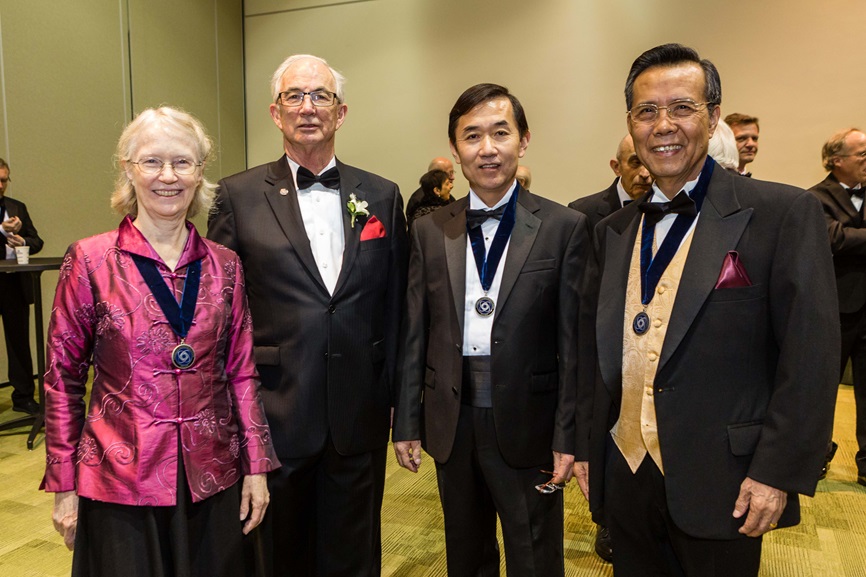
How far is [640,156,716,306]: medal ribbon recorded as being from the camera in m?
1.43

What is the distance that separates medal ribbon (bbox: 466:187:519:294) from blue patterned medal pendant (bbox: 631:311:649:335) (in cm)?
48

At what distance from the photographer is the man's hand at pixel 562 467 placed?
1.74 metres

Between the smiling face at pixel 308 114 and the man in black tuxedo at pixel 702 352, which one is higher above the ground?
the smiling face at pixel 308 114

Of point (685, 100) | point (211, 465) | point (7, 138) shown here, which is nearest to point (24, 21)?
point (7, 138)

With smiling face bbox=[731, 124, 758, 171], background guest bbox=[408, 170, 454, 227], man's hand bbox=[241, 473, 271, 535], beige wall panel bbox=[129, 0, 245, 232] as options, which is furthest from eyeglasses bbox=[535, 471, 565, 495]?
beige wall panel bbox=[129, 0, 245, 232]

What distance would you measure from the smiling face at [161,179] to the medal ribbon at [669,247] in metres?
1.14

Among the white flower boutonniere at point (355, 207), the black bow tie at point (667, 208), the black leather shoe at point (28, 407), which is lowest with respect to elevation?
the black leather shoe at point (28, 407)

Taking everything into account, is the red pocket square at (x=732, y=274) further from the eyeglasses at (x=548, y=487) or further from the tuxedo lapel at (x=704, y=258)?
the eyeglasses at (x=548, y=487)

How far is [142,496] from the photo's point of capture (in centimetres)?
139

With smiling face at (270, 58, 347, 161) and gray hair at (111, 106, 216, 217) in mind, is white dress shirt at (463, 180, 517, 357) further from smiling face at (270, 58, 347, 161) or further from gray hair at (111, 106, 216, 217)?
gray hair at (111, 106, 216, 217)

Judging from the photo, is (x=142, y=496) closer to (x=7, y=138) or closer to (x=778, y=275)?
(x=778, y=275)

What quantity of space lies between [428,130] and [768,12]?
12.3 ft

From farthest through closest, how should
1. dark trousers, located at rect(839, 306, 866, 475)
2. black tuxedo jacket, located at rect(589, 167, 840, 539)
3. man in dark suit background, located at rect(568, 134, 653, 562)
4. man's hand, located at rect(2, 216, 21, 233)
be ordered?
man's hand, located at rect(2, 216, 21, 233), dark trousers, located at rect(839, 306, 866, 475), man in dark suit background, located at rect(568, 134, 653, 562), black tuxedo jacket, located at rect(589, 167, 840, 539)

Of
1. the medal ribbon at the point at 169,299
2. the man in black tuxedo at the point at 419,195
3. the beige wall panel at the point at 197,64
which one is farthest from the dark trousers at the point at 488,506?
the beige wall panel at the point at 197,64
